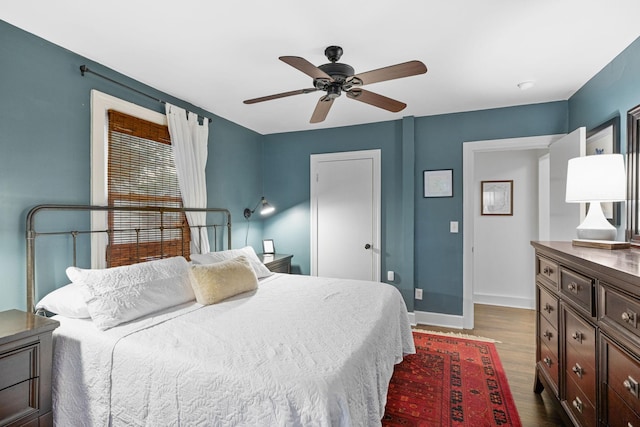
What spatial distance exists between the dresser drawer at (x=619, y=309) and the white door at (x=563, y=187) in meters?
1.68

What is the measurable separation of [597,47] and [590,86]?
63 centimetres

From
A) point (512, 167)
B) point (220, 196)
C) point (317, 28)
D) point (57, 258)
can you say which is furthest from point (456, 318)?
point (57, 258)

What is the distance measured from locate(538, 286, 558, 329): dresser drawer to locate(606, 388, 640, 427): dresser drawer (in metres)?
0.64

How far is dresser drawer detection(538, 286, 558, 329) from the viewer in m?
1.93

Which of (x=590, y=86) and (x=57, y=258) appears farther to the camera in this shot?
(x=590, y=86)

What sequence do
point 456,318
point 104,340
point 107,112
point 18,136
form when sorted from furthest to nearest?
1. point 456,318
2. point 107,112
3. point 18,136
4. point 104,340

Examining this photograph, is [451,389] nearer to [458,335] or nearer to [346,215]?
[458,335]

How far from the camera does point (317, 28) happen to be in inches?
75.1

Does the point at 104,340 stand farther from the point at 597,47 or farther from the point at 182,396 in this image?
the point at 597,47

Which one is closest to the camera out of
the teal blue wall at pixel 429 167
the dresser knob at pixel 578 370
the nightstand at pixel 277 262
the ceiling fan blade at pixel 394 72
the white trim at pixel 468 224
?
the dresser knob at pixel 578 370

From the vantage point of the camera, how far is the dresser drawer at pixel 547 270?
1908mm

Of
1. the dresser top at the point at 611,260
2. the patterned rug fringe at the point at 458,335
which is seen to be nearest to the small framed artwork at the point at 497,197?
the patterned rug fringe at the point at 458,335

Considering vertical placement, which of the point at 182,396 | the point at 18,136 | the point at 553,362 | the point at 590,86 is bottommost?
the point at 553,362

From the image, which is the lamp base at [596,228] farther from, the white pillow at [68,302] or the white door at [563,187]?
the white pillow at [68,302]
